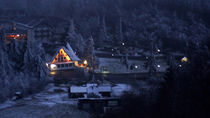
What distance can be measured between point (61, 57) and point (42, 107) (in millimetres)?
18256

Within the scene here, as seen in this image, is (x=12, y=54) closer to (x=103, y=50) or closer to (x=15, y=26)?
(x=15, y=26)

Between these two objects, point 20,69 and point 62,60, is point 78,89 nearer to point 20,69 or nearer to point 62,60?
point 20,69

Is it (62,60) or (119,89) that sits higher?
(62,60)

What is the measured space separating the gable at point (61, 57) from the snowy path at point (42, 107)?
1275cm

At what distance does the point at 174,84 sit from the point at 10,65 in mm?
26355

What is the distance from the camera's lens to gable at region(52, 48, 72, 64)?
4175cm

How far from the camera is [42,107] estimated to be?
25.1m

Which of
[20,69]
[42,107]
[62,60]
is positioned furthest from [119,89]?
[20,69]

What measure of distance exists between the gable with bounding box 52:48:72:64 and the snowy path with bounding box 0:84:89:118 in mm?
12751

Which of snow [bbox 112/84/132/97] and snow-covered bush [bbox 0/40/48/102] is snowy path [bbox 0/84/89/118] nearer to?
snow-covered bush [bbox 0/40/48/102]

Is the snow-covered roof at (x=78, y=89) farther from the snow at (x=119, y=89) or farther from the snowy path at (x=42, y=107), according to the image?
the snow at (x=119, y=89)

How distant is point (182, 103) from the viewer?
20203mm

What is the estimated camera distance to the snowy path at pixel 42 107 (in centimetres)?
2328

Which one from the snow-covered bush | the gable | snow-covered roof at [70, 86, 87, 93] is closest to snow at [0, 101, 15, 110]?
the snow-covered bush
